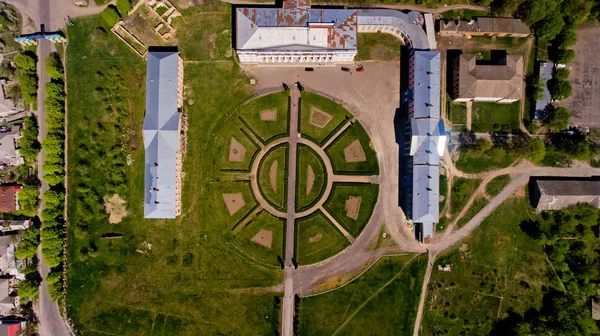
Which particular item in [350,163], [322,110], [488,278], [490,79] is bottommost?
[488,278]

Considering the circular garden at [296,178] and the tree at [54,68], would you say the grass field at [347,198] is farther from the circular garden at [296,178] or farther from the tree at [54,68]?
the tree at [54,68]

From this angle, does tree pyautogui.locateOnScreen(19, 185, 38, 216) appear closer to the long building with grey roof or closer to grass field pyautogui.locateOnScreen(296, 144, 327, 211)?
grass field pyautogui.locateOnScreen(296, 144, 327, 211)

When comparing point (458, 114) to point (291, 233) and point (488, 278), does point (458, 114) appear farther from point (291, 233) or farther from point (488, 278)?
point (291, 233)

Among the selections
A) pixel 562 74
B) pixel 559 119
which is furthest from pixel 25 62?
pixel 562 74

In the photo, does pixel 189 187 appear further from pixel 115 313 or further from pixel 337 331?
pixel 337 331

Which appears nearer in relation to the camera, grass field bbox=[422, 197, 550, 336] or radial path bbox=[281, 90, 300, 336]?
radial path bbox=[281, 90, 300, 336]

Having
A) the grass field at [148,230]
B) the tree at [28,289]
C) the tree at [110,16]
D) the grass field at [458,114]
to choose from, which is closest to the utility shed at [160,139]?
the grass field at [148,230]

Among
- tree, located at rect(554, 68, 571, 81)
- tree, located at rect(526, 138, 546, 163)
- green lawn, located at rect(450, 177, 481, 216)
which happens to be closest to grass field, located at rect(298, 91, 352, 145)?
green lawn, located at rect(450, 177, 481, 216)
